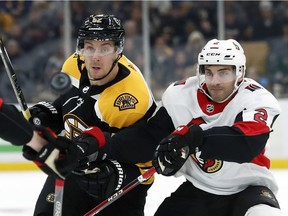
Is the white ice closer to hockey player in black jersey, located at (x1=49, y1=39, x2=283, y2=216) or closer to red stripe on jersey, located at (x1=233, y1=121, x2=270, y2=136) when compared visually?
hockey player in black jersey, located at (x1=49, y1=39, x2=283, y2=216)

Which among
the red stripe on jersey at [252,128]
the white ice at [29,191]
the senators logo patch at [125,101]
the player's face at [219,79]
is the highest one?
the player's face at [219,79]

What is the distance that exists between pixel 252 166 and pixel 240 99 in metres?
0.29

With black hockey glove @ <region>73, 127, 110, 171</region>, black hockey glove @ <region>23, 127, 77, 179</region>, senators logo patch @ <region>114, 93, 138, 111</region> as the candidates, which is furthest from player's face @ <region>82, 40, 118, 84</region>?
black hockey glove @ <region>23, 127, 77, 179</region>

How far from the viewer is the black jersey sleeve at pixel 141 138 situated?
328cm

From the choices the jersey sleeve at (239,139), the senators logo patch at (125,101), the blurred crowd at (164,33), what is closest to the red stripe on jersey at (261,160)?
the jersey sleeve at (239,139)

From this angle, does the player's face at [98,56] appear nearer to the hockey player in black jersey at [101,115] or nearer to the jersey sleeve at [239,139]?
the hockey player in black jersey at [101,115]

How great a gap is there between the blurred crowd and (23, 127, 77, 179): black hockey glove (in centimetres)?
413

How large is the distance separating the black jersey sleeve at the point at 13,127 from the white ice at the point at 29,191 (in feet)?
6.43

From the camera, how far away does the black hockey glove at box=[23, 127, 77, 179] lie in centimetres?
281

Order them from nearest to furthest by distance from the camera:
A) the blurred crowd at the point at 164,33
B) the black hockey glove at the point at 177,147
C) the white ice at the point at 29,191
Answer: the black hockey glove at the point at 177,147, the white ice at the point at 29,191, the blurred crowd at the point at 164,33

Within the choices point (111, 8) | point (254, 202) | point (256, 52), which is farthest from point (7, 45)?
point (254, 202)

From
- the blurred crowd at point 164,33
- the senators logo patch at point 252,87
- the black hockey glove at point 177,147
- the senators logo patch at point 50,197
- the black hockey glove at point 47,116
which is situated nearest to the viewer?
the black hockey glove at point 177,147

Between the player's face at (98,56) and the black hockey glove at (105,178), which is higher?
the player's face at (98,56)

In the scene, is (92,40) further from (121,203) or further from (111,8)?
(111,8)
